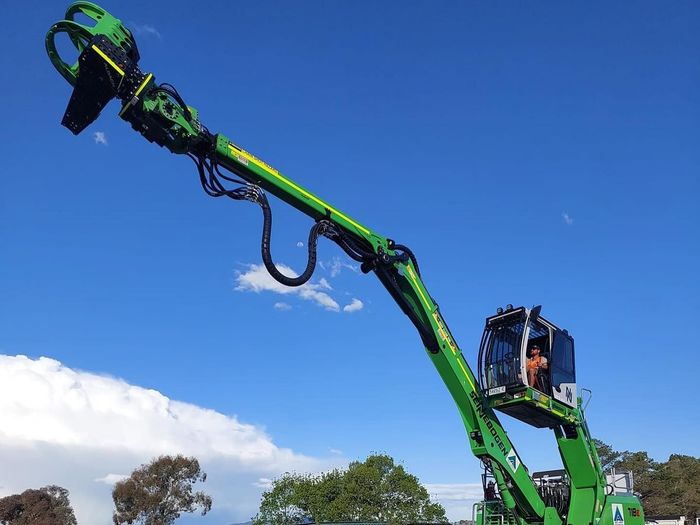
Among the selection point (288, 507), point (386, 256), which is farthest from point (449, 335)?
point (288, 507)

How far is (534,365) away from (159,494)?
5256 centimetres

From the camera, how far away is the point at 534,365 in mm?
14969

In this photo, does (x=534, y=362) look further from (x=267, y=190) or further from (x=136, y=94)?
(x=136, y=94)

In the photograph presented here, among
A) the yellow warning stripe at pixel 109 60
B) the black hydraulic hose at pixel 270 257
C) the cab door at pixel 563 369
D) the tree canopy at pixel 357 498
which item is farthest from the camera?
the tree canopy at pixel 357 498

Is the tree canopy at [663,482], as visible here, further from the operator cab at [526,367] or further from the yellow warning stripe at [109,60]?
the yellow warning stripe at [109,60]

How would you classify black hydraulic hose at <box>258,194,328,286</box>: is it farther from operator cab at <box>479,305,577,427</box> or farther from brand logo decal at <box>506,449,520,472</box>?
brand logo decal at <box>506,449,520,472</box>

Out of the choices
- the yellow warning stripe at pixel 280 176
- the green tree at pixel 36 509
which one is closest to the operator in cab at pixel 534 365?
the yellow warning stripe at pixel 280 176

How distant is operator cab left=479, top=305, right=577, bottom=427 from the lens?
1445 centimetres

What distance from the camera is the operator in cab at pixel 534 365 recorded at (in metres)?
14.8

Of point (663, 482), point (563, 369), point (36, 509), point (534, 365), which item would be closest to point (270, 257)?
point (534, 365)

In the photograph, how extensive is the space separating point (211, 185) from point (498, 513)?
10565mm

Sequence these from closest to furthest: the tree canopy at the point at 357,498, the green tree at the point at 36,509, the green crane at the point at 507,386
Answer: the green crane at the point at 507,386 < the tree canopy at the point at 357,498 < the green tree at the point at 36,509

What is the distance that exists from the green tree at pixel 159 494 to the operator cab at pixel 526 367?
168 ft

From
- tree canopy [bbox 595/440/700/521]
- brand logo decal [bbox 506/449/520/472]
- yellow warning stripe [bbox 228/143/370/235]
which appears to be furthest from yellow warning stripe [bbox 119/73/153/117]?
tree canopy [bbox 595/440/700/521]
